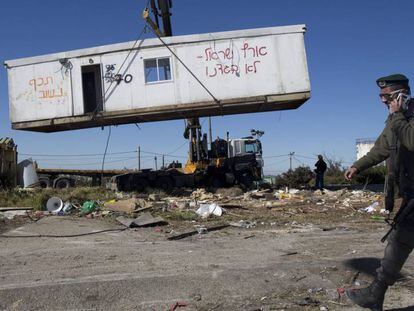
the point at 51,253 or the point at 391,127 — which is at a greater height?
the point at 391,127

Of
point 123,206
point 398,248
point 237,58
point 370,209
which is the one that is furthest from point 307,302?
point 237,58

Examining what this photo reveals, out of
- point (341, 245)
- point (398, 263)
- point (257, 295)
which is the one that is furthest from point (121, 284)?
point (341, 245)

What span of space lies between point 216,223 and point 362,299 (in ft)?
21.0

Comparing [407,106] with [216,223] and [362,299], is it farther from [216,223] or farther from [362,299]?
[216,223]

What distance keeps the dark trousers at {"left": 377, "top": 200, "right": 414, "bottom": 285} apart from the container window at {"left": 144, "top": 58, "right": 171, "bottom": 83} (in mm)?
14880

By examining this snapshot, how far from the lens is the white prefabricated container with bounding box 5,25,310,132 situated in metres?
17.7

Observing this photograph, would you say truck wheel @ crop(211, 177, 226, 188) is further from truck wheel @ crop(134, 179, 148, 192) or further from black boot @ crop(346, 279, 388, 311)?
black boot @ crop(346, 279, 388, 311)

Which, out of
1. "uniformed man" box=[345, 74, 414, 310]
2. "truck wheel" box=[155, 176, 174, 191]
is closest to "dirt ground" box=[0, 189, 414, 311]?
"uniformed man" box=[345, 74, 414, 310]

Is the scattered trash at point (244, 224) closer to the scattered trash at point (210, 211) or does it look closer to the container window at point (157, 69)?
the scattered trash at point (210, 211)

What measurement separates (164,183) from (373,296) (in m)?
18.9

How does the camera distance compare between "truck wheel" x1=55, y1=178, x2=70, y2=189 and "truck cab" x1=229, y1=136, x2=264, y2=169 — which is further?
"truck wheel" x1=55, y1=178, x2=70, y2=189

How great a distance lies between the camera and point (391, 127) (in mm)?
3812

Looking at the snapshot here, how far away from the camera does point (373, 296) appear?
13.3ft

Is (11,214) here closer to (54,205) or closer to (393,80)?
(54,205)
